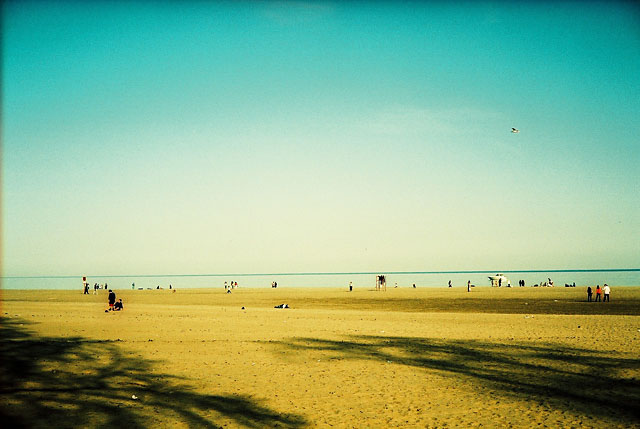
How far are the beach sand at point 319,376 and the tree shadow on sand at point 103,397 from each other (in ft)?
0.13

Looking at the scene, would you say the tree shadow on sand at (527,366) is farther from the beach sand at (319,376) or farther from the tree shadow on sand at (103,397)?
the tree shadow on sand at (103,397)

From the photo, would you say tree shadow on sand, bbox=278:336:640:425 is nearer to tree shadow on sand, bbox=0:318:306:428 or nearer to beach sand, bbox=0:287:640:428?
beach sand, bbox=0:287:640:428

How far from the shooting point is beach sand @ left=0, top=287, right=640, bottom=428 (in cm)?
998

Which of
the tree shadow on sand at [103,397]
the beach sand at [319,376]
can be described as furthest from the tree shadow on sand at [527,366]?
the tree shadow on sand at [103,397]

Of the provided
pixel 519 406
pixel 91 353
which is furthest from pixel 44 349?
pixel 519 406

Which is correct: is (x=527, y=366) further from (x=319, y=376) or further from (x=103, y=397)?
(x=103, y=397)

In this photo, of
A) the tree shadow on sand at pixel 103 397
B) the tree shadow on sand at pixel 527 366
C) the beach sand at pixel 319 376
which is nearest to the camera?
the tree shadow on sand at pixel 103 397

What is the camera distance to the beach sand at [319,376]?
32.7 feet

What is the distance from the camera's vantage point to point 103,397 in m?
11.2

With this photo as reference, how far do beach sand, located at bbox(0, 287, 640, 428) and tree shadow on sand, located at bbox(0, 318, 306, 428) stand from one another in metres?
0.04

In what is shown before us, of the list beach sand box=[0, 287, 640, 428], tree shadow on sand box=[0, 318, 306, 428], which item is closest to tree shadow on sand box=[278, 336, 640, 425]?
beach sand box=[0, 287, 640, 428]

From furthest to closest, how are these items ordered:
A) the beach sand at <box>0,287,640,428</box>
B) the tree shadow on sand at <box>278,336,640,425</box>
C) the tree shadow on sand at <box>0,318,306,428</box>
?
1. the tree shadow on sand at <box>278,336,640,425</box>
2. the beach sand at <box>0,287,640,428</box>
3. the tree shadow on sand at <box>0,318,306,428</box>

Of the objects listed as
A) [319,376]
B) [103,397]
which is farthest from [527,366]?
[103,397]

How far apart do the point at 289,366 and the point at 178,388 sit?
386 cm
